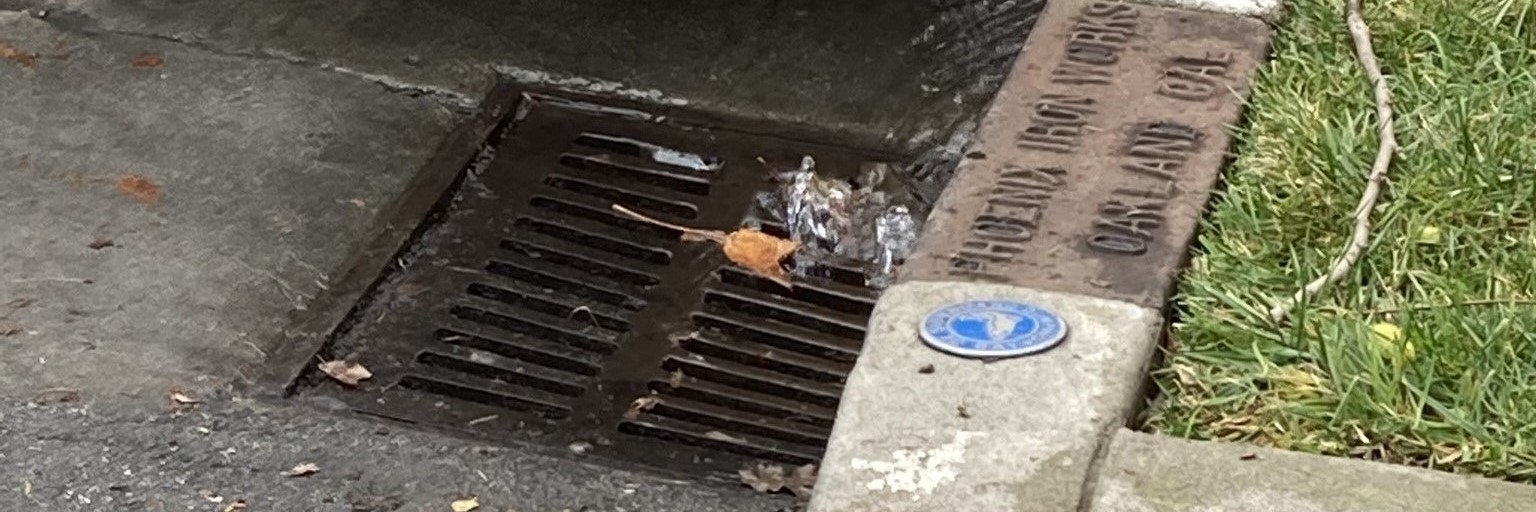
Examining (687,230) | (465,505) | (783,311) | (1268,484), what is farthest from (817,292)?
(1268,484)

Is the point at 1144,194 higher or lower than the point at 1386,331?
higher

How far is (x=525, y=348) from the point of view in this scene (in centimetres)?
364

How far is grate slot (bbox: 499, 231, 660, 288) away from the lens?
12.6ft

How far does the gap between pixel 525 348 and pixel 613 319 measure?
6.9 inches

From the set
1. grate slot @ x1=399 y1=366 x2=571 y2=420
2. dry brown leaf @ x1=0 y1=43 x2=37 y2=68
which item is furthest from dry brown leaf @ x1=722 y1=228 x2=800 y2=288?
dry brown leaf @ x1=0 y1=43 x2=37 y2=68

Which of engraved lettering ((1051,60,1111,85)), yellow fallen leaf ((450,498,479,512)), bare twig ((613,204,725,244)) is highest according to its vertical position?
engraved lettering ((1051,60,1111,85))

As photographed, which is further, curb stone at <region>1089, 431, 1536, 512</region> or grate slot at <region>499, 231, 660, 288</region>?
grate slot at <region>499, 231, 660, 288</region>

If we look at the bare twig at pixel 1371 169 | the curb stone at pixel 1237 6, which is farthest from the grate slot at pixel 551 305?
the bare twig at pixel 1371 169

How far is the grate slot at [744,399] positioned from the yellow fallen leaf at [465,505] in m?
0.45

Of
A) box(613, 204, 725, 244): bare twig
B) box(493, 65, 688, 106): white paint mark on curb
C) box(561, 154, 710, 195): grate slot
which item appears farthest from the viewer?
box(493, 65, 688, 106): white paint mark on curb

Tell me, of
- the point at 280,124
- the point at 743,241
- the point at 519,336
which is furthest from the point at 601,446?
the point at 280,124

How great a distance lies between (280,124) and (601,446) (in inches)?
51.7

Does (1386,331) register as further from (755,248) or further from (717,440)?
(755,248)

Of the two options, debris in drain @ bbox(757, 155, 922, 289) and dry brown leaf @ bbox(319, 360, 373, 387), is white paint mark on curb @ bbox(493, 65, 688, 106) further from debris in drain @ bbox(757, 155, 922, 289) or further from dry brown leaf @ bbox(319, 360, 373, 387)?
dry brown leaf @ bbox(319, 360, 373, 387)
